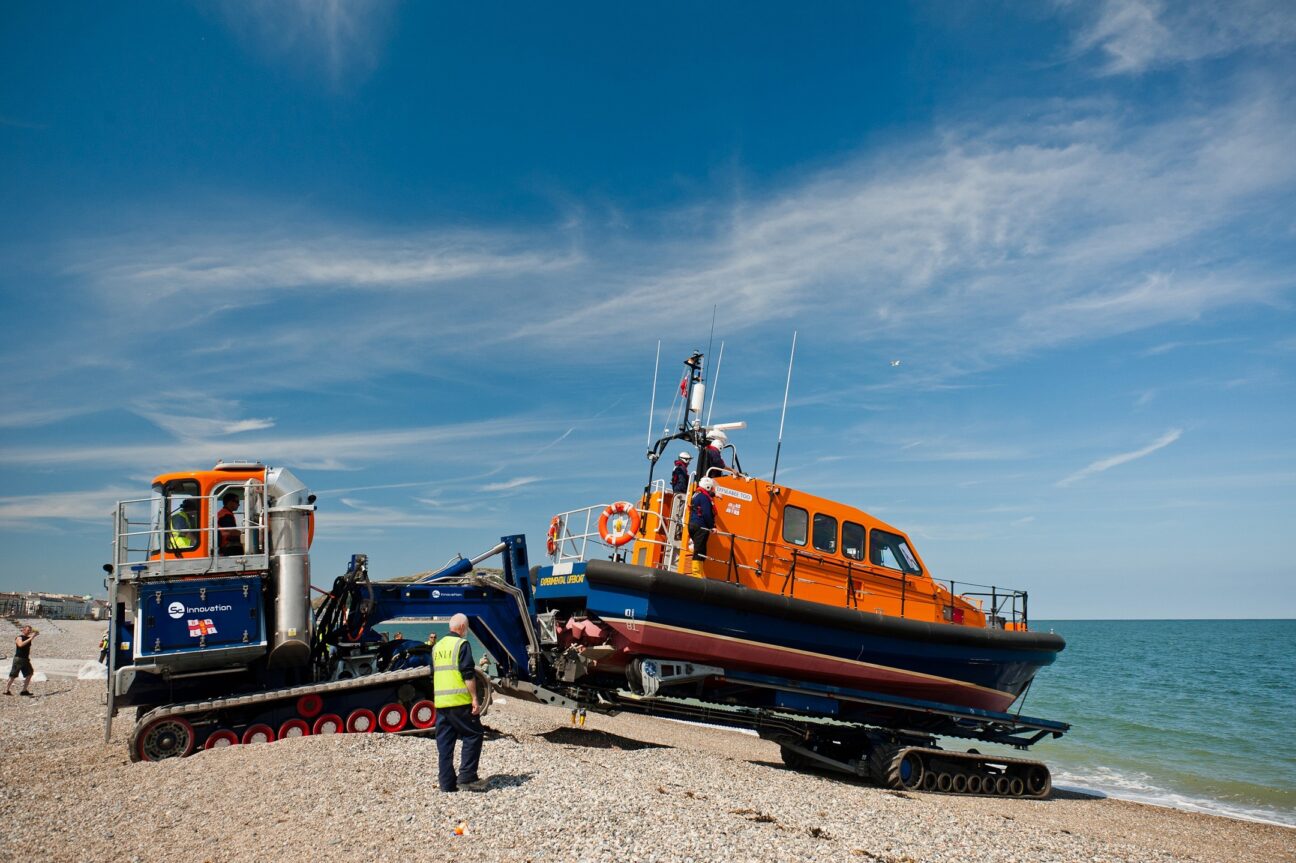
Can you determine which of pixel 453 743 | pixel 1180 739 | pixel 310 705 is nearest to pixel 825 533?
pixel 453 743

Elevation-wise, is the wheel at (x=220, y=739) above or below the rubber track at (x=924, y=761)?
above

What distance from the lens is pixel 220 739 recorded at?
892 cm

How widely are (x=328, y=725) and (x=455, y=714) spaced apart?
3022 mm

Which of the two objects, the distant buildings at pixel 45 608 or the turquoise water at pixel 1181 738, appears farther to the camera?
the distant buildings at pixel 45 608

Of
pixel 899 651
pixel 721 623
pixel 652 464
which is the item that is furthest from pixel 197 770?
pixel 899 651

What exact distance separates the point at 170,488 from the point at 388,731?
3.58 meters

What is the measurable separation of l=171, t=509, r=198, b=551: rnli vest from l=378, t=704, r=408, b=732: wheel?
2.72 meters

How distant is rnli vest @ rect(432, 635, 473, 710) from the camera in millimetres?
7102

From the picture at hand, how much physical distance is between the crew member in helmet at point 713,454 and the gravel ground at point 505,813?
342 cm

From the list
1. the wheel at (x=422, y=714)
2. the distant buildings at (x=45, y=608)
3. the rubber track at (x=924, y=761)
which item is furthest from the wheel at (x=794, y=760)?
the distant buildings at (x=45, y=608)

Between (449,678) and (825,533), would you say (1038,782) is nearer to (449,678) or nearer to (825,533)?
(825,533)

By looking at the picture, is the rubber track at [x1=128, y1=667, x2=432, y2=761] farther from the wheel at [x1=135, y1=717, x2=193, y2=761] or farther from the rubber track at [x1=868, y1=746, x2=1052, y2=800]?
the rubber track at [x1=868, y1=746, x2=1052, y2=800]

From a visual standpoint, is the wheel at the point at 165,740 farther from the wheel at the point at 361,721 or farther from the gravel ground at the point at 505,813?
the wheel at the point at 361,721

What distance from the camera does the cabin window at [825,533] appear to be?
10.9 meters
